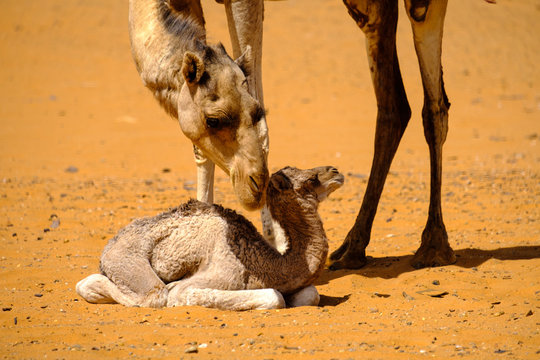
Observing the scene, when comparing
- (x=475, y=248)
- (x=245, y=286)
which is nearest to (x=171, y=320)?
(x=245, y=286)

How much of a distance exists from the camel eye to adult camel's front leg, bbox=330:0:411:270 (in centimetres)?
202

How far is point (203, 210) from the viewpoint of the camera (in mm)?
5219

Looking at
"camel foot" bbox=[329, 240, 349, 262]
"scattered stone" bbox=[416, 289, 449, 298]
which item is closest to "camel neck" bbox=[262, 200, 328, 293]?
"scattered stone" bbox=[416, 289, 449, 298]

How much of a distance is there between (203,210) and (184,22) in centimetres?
137

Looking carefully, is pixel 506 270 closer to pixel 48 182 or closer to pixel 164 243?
pixel 164 243

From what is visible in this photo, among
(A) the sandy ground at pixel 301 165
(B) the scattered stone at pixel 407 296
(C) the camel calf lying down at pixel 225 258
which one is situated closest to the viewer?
(A) the sandy ground at pixel 301 165

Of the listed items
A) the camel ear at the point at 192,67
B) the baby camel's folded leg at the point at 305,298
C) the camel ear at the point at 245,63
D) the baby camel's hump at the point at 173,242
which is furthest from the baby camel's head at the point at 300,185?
the camel ear at the point at 192,67

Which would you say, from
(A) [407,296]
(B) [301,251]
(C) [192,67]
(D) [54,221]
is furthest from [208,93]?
(D) [54,221]

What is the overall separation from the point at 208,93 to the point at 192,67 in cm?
20

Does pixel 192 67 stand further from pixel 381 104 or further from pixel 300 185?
pixel 381 104

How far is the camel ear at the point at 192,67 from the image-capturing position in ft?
15.2

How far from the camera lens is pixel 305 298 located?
4918mm

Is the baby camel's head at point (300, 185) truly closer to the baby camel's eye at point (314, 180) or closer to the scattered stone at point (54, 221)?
the baby camel's eye at point (314, 180)

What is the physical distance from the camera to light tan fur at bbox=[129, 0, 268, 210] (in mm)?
4699
